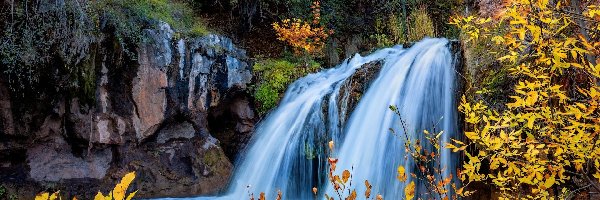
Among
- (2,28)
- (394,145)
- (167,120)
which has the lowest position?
(394,145)

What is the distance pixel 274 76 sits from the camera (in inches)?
281

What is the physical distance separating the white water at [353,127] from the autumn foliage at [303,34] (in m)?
1.13

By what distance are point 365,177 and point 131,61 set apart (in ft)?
11.5

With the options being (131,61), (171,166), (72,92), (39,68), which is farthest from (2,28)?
(171,166)

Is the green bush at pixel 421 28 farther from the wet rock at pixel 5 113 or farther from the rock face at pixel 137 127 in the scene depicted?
the wet rock at pixel 5 113

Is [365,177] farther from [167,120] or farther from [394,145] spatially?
[167,120]

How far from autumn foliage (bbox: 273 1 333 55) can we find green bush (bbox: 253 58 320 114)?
14.3 inches

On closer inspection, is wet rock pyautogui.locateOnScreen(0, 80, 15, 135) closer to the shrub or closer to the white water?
the white water

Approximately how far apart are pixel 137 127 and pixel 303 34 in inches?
130

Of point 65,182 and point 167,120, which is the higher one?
point 167,120

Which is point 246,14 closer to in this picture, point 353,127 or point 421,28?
point 421,28

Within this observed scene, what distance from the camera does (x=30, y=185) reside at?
18.2 ft

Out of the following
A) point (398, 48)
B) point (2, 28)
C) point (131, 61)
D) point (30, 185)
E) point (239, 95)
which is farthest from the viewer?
point (398, 48)

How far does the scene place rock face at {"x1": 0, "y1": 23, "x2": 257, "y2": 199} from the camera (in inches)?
221
